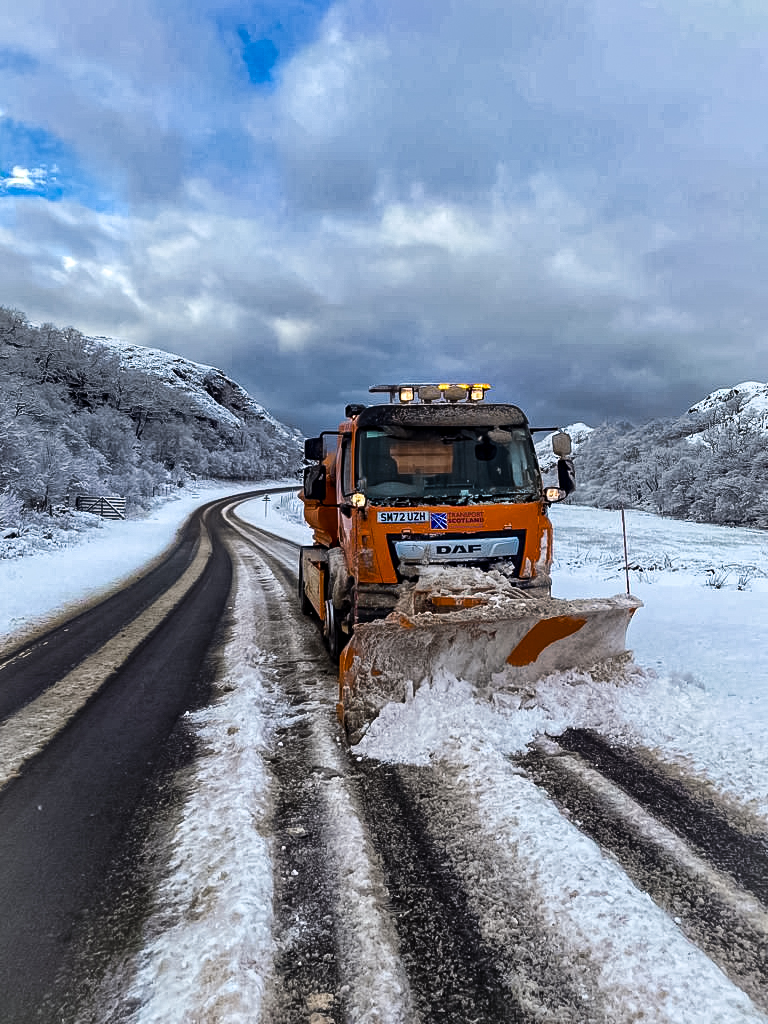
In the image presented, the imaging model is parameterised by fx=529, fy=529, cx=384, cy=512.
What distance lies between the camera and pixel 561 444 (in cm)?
569

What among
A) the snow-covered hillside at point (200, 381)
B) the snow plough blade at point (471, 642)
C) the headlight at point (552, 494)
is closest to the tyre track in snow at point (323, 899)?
the snow plough blade at point (471, 642)

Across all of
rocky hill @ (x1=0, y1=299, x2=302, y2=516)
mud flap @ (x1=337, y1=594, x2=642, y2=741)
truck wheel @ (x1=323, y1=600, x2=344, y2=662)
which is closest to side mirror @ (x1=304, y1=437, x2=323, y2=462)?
truck wheel @ (x1=323, y1=600, x2=344, y2=662)

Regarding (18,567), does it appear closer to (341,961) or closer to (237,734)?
(237,734)

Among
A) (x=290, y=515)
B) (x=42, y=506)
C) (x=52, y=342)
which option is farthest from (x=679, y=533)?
(x=52, y=342)

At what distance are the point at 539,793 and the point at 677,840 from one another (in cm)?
69

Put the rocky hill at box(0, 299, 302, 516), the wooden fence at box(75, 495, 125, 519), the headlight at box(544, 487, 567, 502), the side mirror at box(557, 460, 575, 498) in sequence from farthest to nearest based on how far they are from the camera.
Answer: the wooden fence at box(75, 495, 125, 519) < the rocky hill at box(0, 299, 302, 516) < the side mirror at box(557, 460, 575, 498) < the headlight at box(544, 487, 567, 502)

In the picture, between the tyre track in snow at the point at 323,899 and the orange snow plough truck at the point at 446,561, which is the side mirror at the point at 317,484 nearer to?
the orange snow plough truck at the point at 446,561

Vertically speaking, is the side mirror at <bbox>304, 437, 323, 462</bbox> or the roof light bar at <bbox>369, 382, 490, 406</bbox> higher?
the roof light bar at <bbox>369, 382, 490, 406</bbox>

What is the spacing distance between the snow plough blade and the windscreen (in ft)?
3.48

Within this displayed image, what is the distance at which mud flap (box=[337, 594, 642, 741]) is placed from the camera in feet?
12.8

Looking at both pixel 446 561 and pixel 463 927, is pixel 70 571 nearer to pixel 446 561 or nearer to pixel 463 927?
pixel 446 561

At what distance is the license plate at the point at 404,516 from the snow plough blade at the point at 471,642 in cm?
63

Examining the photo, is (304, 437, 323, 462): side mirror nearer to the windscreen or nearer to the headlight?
the windscreen

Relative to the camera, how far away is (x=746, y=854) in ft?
8.30
